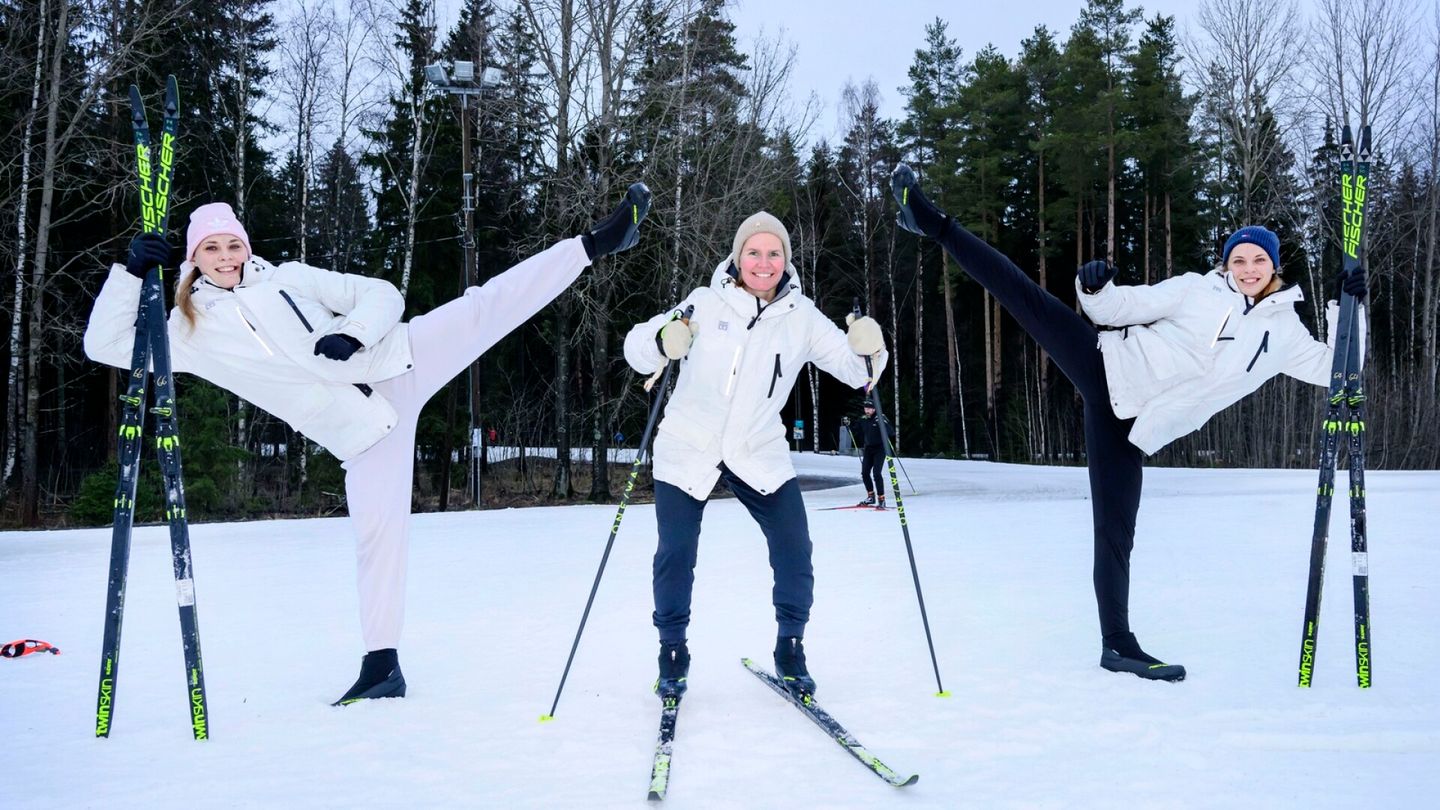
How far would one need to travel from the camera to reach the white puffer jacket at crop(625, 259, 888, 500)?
3.67 meters

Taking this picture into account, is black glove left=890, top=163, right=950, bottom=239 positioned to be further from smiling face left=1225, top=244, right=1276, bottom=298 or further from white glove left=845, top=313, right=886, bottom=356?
smiling face left=1225, top=244, right=1276, bottom=298

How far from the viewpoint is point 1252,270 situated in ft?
12.5

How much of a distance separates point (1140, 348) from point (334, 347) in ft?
9.74

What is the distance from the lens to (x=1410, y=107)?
20984mm

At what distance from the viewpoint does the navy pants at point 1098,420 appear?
3914 mm

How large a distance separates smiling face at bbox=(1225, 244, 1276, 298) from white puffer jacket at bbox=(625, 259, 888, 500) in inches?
56.6

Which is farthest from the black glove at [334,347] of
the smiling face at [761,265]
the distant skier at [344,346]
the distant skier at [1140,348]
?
the distant skier at [1140,348]

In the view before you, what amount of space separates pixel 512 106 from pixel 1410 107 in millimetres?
19024

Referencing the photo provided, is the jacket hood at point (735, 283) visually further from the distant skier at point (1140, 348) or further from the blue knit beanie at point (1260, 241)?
the blue knit beanie at point (1260, 241)

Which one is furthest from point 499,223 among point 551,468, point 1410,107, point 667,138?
point 1410,107

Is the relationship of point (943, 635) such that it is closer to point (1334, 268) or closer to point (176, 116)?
point (176, 116)

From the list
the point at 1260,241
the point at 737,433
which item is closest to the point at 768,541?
the point at 737,433

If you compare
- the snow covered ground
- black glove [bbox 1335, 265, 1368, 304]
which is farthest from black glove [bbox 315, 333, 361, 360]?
black glove [bbox 1335, 265, 1368, 304]

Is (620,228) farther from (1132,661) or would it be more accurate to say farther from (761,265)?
(1132,661)
